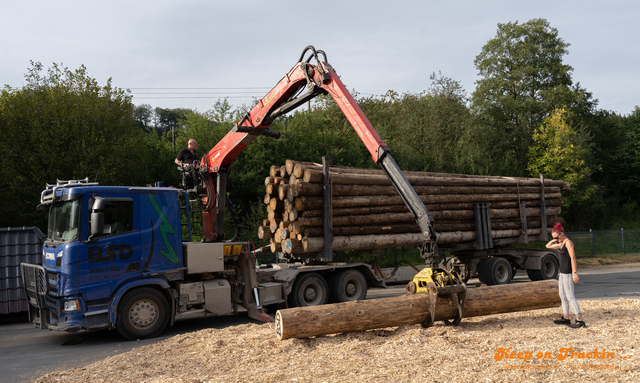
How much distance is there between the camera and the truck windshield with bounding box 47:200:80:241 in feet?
26.9

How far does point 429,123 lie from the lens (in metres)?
31.1

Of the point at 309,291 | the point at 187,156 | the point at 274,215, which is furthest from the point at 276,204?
the point at 187,156

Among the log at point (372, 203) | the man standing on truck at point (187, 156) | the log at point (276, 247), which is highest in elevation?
the man standing on truck at point (187, 156)

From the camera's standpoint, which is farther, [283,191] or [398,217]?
[398,217]

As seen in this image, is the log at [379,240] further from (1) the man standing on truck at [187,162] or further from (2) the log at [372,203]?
(1) the man standing on truck at [187,162]

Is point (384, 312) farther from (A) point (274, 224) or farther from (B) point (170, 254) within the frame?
(A) point (274, 224)

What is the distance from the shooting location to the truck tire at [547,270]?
15172mm

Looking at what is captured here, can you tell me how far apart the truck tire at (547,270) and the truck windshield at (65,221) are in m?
13.3

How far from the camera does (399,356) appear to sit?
6.14 metres

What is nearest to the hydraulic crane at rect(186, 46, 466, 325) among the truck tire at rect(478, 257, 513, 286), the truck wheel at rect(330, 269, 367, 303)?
the truck wheel at rect(330, 269, 367, 303)

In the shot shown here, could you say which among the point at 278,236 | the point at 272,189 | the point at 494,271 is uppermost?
the point at 272,189

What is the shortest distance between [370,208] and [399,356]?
617 centimetres

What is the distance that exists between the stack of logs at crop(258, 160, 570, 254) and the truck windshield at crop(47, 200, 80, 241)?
176 inches

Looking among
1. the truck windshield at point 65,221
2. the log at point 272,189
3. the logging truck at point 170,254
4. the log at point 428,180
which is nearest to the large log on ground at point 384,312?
the logging truck at point 170,254
